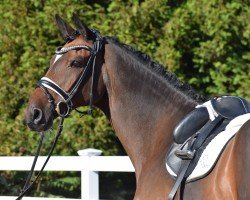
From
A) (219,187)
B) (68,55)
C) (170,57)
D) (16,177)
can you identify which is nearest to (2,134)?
(16,177)

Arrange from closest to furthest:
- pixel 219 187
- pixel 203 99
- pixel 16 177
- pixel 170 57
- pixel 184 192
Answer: pixel 219 187, pixel 184 192, pixel 203 99, pixel 170 57, pixel 16 177

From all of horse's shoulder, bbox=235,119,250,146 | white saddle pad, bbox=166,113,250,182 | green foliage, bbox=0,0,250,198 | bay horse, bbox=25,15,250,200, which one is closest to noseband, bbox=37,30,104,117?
bay horse, bbox=25,15,250,200

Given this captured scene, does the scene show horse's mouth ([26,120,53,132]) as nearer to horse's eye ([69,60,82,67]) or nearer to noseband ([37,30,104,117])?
noseband ([37,30,104,117])

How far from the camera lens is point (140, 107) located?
4.72 m

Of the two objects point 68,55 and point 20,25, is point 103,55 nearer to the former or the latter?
point 68,55

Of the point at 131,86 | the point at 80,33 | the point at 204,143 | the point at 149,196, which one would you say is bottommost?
the point at 149,196

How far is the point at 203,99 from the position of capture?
15.3 feet

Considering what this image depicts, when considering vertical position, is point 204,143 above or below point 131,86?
below

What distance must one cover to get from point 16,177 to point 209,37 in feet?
10.9

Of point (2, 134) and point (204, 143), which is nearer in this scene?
point (204, 143)

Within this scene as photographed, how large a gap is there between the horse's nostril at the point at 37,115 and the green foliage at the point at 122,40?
Result: 3.31 m

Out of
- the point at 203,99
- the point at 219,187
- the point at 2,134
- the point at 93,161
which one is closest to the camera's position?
the point at 219,187

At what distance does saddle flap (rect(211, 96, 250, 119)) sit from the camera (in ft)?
13.9

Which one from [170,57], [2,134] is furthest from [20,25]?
[170,57]
